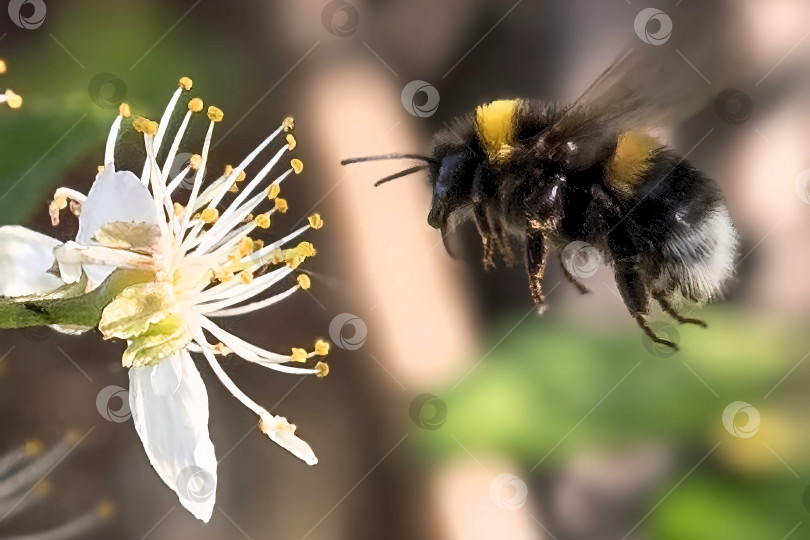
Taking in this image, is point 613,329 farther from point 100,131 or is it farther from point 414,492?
point 100,131

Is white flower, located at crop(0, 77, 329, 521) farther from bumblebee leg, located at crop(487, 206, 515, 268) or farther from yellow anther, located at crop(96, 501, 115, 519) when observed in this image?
yellow anther, located at crop(96, 501, 115, 519)

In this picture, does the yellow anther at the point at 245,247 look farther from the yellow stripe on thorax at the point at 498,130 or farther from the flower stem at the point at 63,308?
the yellow stripe on thorax at the point at 498,130

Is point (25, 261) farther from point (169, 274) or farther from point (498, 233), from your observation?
point (498, 233)

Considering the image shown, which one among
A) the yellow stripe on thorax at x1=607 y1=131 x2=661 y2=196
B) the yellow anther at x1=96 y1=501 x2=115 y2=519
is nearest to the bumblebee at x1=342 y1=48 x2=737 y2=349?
the yellow stripe on thorax at x1=607 y1=131 x2=661 y2=196

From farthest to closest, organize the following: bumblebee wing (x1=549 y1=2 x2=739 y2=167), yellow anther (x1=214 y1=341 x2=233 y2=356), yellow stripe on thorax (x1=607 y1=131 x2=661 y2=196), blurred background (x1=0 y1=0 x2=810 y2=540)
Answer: blurred background (x1=0 y1=0 x2=810 y2=540) → yellow anther (x1=214 y1=341 x2=233 y2=356) → yellow stripe on thorax (x1=607 y1=131 x2=661 y2=196) → bumblebee wing (x1=549 y1=2 x2=739 y2=167)

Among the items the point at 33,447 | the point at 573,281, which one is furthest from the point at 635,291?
the point at 33,447

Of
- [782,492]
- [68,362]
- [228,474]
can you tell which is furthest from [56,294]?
[782,492]

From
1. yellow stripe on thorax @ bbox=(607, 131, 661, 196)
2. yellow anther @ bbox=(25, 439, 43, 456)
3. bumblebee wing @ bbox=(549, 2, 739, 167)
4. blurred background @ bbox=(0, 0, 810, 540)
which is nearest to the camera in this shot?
bumblebee wing @ bbox=(549, 2, 739, 167)

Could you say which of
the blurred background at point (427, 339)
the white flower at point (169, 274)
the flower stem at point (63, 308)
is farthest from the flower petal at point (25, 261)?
the blurred background at point (427, 339)
